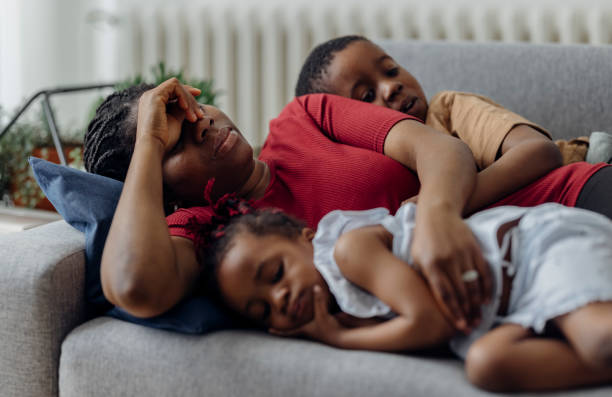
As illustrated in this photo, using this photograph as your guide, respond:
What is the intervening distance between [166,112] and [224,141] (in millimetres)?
125

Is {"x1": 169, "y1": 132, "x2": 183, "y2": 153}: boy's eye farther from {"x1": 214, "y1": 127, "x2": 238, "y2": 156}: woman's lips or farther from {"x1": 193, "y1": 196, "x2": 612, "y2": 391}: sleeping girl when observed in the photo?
{"x1": 193, "y1": 196, "x2": 612, "y2": 391}: sleeping girl

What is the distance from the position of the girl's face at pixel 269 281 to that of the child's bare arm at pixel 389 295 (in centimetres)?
7

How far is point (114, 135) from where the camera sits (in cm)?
132

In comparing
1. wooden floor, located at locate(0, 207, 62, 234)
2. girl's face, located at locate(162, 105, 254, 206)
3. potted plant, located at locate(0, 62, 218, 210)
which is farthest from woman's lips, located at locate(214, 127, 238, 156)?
potted plant, located at locate(0, 62, 218, 210)

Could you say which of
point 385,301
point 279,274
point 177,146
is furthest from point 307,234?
point 177,146

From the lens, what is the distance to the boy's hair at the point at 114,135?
1.31 metres

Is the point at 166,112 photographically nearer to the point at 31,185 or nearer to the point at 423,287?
the point at 423,287

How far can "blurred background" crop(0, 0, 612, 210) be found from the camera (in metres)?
2.68

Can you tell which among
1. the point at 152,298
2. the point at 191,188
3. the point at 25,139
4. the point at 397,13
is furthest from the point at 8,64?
the point at 152,298

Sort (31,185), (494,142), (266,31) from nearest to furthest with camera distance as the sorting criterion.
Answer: (494,142)
(31,185)
(266,31)

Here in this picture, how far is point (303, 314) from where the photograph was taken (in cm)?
103

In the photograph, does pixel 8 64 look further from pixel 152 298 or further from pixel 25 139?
pixel 152 298

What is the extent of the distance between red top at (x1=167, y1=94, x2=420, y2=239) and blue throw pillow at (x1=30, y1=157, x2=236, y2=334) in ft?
0.42

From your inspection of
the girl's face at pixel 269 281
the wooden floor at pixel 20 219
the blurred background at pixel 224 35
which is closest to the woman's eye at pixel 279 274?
the girl's face at pixel 269 281
